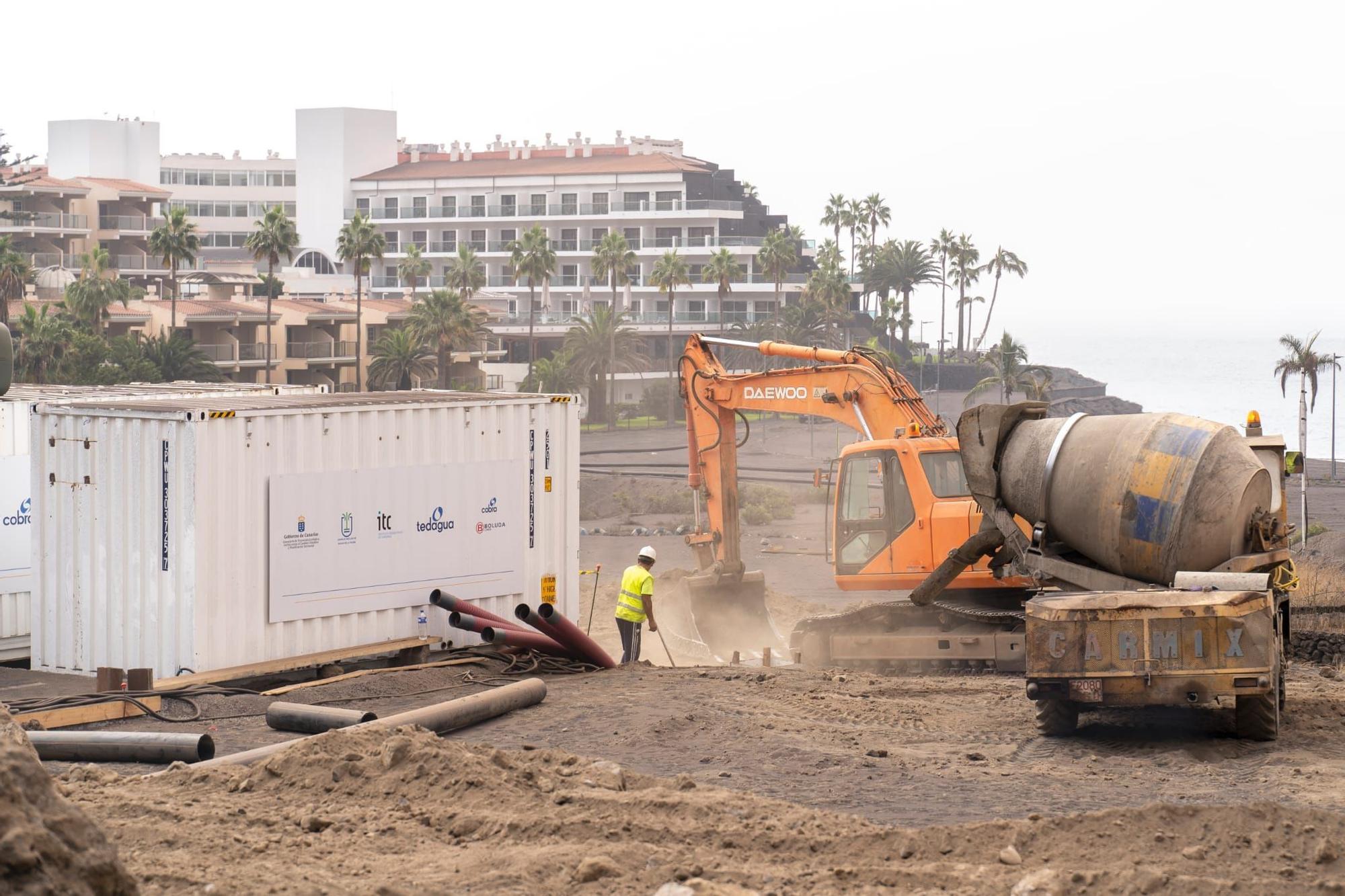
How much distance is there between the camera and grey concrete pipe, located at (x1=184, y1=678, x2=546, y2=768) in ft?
38.8

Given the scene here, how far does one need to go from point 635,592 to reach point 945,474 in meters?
4.44

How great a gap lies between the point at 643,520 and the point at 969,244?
10915 cm

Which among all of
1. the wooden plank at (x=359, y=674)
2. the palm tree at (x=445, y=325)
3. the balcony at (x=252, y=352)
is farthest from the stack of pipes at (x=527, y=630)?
the balcony at (x=252, y=352)

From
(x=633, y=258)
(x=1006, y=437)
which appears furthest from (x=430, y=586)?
(x=633, y=258)

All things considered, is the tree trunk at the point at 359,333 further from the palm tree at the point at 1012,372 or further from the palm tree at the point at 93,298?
the palm tree at the point at 1012,372

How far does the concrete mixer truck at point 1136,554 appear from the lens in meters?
13.4

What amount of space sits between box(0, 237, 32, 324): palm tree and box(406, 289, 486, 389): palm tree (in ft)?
70.4

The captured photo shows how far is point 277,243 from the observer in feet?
291

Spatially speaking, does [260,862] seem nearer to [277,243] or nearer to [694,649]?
[694,649]

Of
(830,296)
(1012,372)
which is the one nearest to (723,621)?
(1012,372)

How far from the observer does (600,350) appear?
10062 centimetres

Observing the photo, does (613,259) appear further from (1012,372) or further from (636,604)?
(636,604)

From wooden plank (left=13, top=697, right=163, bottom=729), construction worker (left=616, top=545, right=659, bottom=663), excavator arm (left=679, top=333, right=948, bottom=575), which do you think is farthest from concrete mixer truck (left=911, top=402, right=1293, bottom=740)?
wooden plank (left=13, top=697, right=163, bottom=729)

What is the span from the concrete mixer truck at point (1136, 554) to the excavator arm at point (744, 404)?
353 cm
